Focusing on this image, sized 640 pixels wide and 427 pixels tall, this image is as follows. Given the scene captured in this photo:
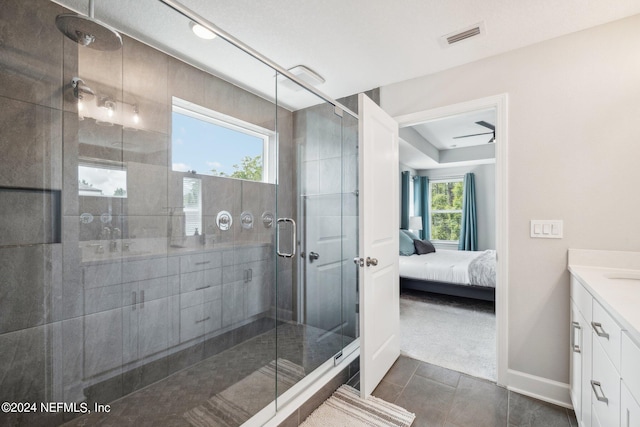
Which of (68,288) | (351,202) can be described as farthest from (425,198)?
(68,288)

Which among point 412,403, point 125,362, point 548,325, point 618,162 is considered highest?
point 618,162

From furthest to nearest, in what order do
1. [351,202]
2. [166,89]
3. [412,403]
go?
[351,202], [166,89], [412,403]

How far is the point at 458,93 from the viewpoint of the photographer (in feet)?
7.48

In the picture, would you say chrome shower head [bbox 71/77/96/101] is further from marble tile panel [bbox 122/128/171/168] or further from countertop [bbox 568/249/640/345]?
countertop [bbox 568/249/640/345]

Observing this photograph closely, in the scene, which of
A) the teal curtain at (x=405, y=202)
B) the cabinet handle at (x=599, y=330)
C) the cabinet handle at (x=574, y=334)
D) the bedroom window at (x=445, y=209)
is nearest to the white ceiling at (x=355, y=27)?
the cabinet handle at (x=599, y=330)

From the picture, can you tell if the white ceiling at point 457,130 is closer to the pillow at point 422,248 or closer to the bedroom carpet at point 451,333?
the pillow at point 422,248

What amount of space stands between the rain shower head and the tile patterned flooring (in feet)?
9.26

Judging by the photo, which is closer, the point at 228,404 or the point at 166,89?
the point at 228,404

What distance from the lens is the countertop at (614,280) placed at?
95cm

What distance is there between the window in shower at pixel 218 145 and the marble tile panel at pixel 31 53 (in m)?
0.63

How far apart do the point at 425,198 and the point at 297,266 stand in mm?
4873

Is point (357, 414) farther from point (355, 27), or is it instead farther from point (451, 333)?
point (355, 27)

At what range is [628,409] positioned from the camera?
90 cm

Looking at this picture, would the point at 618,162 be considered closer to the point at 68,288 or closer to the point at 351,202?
the point at 351,202
